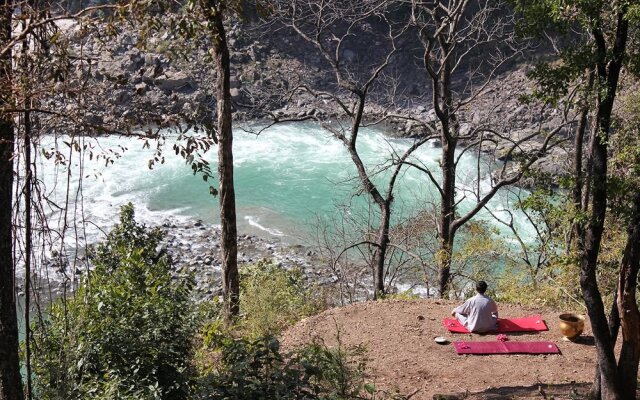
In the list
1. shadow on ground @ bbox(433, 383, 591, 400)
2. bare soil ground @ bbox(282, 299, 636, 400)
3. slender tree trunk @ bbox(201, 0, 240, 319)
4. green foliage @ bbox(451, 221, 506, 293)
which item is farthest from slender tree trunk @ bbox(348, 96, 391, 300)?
shadow on ground @ bbox(433, 383, 591, 400)

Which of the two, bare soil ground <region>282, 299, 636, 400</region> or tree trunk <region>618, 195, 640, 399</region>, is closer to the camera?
tree trunk <region>618, 195, 640, 399</region>

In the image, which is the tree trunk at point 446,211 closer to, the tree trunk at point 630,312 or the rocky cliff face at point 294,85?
the tree trunk at point 630,312

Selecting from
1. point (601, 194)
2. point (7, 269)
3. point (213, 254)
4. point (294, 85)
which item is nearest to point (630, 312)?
point (601, 194)

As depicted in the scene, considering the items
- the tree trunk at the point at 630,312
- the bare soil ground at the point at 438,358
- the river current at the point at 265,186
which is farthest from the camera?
the river current at the point at 265,186

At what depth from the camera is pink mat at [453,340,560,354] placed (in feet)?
25.4

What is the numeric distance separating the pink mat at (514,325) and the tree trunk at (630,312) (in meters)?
2.77

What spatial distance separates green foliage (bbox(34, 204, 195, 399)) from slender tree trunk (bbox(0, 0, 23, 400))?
1.74ft

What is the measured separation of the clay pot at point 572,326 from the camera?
314 inches

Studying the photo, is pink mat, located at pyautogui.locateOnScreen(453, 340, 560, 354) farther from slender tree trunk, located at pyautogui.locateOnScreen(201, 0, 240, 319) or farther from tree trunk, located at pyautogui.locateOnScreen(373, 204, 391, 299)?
tree trunk, located at pyautogui.locateOnScreen(373, 204, 391, 299)

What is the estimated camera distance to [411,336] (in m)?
8.40

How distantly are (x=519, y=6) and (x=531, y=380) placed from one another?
12.8ft

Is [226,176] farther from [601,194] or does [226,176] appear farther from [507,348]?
[601,194]

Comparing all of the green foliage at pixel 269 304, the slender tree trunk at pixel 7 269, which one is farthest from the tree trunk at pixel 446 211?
the slender tree trunk at pixel 7 269

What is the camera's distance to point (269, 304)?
917cm
